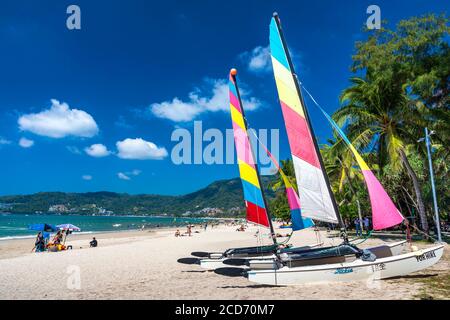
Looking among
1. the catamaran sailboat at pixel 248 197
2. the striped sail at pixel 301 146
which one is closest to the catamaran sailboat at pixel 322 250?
the striped sail at pixel 301 146

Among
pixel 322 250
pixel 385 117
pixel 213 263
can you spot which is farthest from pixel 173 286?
pixel 385 117

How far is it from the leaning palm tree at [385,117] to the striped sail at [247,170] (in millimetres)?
9832

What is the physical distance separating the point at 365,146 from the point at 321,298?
15744 mm

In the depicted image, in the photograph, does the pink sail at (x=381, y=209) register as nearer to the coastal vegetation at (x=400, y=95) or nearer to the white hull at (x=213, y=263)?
the white hull at (x=213, y=263)

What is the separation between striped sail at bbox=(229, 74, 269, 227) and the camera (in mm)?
13375

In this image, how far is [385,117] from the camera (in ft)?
66.5

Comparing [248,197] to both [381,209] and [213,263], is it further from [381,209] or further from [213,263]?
[381,209]

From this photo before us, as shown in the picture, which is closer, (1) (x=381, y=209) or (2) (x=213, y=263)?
(1) (x=381, y=209)

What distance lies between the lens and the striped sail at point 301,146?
31.2 ft

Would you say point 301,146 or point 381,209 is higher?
point 301,146

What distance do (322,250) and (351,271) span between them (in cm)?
98

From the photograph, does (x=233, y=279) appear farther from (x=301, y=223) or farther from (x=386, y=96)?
(x=386, y=96)

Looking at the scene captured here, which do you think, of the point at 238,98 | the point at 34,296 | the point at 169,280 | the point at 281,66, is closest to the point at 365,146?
the point at 238,98

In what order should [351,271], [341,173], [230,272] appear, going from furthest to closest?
[341,173]
[230,272]
[351,271]
